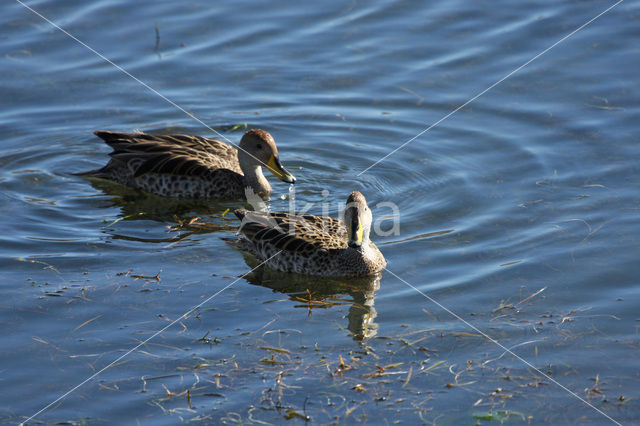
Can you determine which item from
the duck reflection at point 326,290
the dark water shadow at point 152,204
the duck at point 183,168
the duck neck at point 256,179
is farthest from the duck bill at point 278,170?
the duck reflection at point 326,290

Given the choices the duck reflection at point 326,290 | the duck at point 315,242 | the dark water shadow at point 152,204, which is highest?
the dark water shadow at point 152,204

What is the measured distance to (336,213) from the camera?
9609 millimetres

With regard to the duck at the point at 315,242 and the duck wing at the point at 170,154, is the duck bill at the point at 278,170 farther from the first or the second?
the duck at the point at 315,242

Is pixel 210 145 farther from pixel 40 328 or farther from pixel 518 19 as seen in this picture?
pixel 518 19

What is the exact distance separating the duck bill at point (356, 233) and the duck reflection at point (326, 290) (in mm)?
367

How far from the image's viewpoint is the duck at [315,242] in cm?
818

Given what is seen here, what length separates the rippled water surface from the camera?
6336 mm

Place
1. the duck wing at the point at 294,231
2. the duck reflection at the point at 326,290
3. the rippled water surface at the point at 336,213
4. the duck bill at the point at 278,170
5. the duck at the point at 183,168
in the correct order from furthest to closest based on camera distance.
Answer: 1. the duck at the point at 183,168
2. the duck bill at the point at 278,170
3. the duck wing at the point at 294,231
4. the duck reflection at the point at 326,290
5. the rippled water surface at the point at 336,213

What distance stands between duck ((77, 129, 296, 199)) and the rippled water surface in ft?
0.74

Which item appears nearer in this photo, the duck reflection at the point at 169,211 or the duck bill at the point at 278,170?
the duck reflection at the point at 169,211

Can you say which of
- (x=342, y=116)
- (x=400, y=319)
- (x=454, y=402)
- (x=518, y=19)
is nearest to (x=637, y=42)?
(x=518, y=19)

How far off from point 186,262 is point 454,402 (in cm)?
345

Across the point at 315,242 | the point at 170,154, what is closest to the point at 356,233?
the point at 315,242

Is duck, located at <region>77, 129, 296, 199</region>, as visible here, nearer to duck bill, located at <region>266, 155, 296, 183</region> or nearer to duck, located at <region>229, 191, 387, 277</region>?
duck bill, located at <region>266, 155, 296, 183</region>
